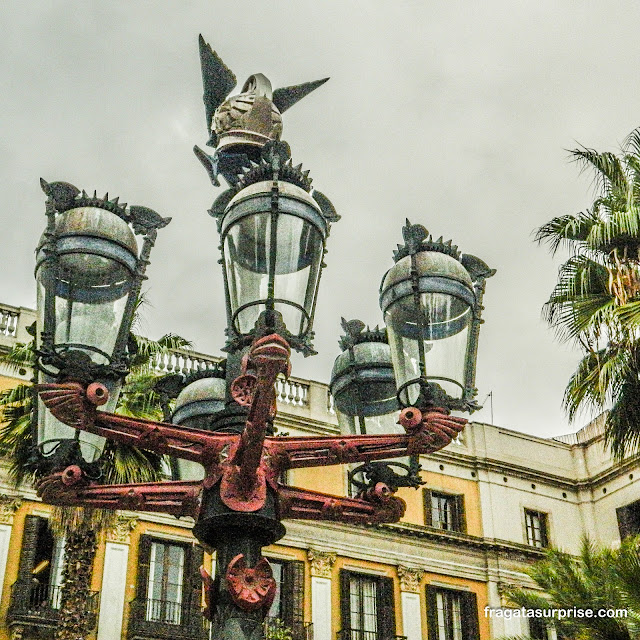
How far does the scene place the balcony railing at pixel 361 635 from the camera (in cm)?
2534

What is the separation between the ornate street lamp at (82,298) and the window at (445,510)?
23879 mm

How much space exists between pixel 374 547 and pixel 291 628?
3862mm

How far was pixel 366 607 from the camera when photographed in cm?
2653

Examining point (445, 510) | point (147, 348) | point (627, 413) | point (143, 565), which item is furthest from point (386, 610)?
point (627, 413)

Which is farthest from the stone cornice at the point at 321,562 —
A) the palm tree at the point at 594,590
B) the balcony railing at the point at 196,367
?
the palm tree at the point at 594,590

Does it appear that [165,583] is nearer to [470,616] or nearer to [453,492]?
[470,616]

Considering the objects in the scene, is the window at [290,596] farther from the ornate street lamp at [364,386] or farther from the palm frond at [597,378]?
the ornate street lamp at [364,386]

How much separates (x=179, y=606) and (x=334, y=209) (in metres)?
18.9

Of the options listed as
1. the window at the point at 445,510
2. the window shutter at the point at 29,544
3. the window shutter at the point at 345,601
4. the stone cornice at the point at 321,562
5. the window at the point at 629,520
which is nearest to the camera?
the window shutter at the point at 29,544

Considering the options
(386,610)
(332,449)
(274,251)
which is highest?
(386,610)

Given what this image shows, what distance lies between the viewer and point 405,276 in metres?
5.98

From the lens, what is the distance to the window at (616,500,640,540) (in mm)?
29477

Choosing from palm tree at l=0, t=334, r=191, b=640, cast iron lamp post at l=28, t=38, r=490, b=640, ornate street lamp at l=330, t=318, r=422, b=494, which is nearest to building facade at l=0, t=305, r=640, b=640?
palm tree at l=0, t=334, r=191, b=640

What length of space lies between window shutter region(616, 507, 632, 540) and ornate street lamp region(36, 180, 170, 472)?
26.5 m
